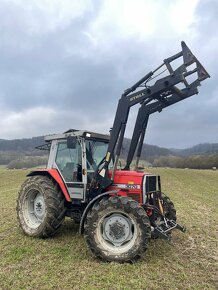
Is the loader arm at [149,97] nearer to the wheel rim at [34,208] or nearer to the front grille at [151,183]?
the front grille at [151,183]

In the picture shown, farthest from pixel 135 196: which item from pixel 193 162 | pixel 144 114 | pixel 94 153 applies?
pixel 193 162

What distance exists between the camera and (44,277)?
18.4 ft

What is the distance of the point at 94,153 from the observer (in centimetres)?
805

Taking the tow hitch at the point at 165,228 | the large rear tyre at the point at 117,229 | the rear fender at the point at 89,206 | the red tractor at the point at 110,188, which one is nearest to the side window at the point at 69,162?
the red tractor at the point at 110,188

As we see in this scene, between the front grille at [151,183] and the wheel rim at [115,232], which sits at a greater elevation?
the front grille at [151,183]

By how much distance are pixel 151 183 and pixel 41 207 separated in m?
2.93

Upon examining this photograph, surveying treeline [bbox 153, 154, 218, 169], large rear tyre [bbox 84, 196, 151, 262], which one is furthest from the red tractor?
treeline [bbox 153, 154, 218, 169]

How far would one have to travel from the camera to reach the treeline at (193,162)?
73.9m

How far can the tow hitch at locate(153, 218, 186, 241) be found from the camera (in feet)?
21.5

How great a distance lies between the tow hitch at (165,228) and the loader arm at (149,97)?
1.49 metres

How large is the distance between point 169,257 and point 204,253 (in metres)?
0.90

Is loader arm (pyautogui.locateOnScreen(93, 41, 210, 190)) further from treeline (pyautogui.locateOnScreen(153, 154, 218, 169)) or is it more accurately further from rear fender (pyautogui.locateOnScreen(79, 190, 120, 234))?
treeline (pyautogui.locateOnScreen(153, 154, 218, 169))

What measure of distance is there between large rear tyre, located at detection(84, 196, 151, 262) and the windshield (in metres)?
1.28

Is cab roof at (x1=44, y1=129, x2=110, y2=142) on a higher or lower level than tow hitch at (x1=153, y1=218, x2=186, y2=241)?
higher
